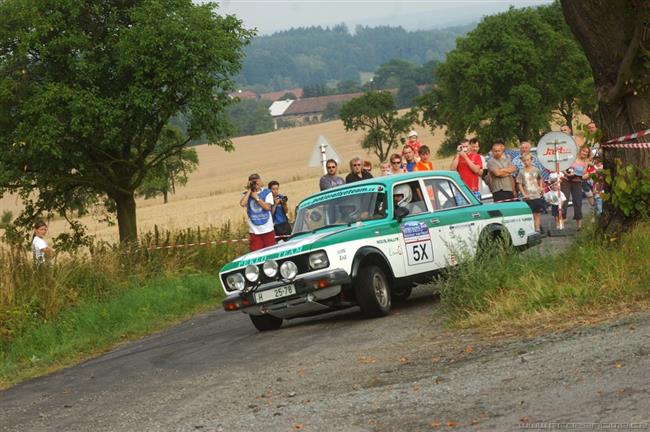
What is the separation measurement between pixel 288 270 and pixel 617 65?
4.27m

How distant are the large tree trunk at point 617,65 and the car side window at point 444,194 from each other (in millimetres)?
2096

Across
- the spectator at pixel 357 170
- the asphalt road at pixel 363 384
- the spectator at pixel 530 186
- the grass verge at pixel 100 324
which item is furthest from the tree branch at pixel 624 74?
the spectator at pixel 530 186

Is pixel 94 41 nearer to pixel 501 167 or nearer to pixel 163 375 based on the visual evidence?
pixel 501 167

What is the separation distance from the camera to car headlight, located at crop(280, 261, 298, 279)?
42.9 ft

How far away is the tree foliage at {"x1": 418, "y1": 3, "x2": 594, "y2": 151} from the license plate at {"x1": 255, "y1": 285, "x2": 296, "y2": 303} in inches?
2246

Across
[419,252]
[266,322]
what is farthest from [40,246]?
[419,252]

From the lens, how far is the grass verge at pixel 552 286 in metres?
11.2

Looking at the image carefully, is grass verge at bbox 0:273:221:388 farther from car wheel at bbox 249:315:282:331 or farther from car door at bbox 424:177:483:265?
car door at bbox 424:177:483:265

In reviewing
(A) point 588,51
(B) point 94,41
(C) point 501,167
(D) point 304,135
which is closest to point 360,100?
(D) point 304,135

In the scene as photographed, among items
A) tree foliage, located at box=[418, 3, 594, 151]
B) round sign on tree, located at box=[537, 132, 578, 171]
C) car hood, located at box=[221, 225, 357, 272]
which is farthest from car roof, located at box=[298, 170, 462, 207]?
tree foliage, located at box=[418, 3, 594, 151]

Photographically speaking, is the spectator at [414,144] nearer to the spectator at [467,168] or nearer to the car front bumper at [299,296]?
the spectator at [467,168]

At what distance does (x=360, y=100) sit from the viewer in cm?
10250

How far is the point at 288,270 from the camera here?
13125 mm

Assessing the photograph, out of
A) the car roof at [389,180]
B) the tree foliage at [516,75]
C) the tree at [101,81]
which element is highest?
the tree foliage at [516,75]
